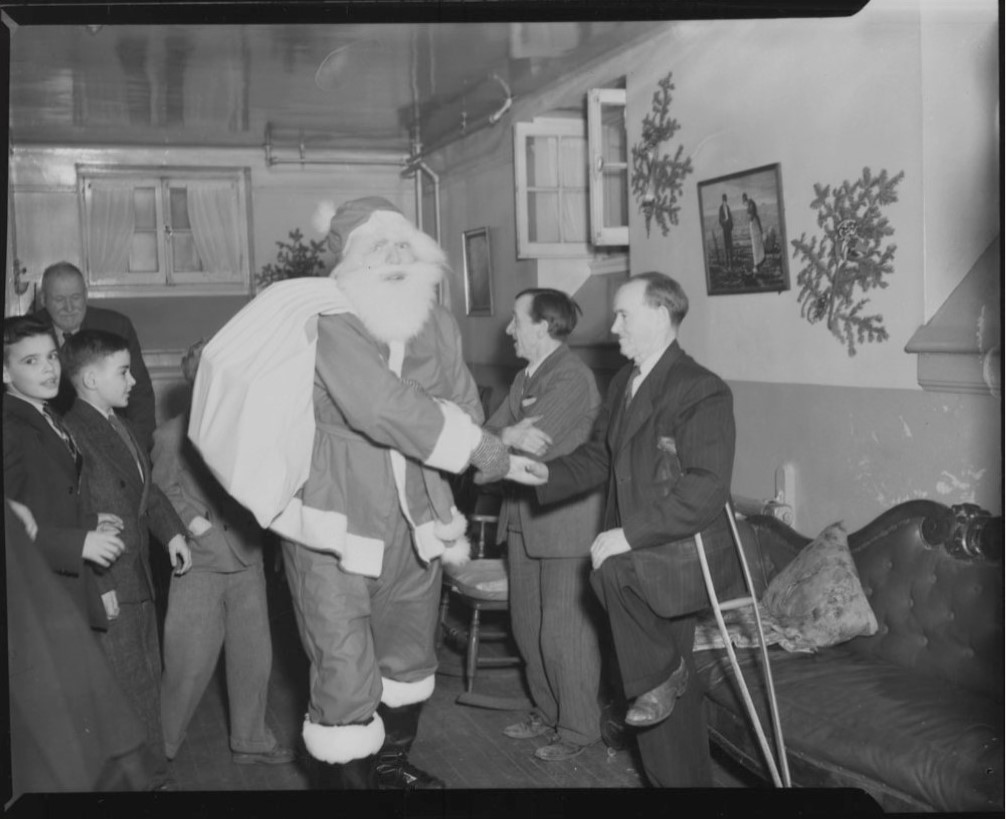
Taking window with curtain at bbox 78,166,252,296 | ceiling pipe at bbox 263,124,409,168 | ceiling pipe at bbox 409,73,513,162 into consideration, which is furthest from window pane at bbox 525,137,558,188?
window with curtain at bbox 78,166,252,296

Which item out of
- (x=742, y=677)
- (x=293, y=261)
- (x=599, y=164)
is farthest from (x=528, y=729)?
(x=293, y=261)

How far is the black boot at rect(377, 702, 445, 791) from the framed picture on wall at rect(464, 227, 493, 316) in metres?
4.57

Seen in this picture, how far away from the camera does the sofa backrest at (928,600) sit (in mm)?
3010

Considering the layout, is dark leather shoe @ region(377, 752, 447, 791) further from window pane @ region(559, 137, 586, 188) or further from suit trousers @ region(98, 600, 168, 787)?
window pane @ region(559, 137, 586, 188)

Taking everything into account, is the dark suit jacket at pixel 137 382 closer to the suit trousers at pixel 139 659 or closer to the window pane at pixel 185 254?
the suit trousers at pixel 139 659

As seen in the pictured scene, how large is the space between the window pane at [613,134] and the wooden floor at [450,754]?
9.57 ft

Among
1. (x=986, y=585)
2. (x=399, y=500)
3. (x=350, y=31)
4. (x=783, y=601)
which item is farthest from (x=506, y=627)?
(x=350, y=31)

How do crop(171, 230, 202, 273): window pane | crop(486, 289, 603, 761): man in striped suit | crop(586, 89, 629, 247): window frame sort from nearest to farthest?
crop(486, 289, 603, 761): man in striped suit, crop(586, 89, 629, 247): window frame, crop(171, 230, 202, 273): window pane

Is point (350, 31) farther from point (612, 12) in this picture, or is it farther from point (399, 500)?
point (399, 500)

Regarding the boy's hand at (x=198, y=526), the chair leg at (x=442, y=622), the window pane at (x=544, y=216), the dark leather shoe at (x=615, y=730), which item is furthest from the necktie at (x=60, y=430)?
the window pane at (x=544, y=216)

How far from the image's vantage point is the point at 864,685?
3.12 metres

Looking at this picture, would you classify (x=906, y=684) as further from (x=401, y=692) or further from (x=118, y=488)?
(x=118, y=488)

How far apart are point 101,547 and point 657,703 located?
5.50 feet

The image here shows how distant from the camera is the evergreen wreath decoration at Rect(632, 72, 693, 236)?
188 inches
